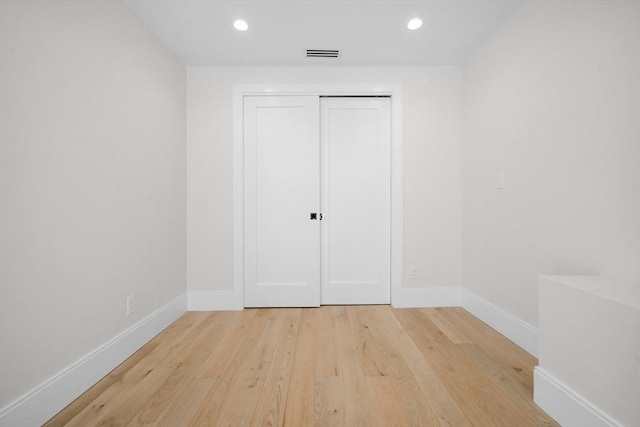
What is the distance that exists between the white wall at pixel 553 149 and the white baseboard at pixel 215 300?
7.50ft

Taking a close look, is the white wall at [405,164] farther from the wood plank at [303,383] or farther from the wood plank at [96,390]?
the wood plank at [303,383]

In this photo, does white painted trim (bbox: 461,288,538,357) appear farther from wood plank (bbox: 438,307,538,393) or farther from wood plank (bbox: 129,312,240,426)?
wood plank (bbox: 129,312,240,426)

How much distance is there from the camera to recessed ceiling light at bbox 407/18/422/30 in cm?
210

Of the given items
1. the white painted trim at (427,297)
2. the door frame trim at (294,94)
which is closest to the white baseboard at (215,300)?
the door frame trim at (294,94)

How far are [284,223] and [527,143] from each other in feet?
6.89

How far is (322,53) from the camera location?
8.18ft

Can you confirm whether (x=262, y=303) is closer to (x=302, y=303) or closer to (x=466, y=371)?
(x=302, y=303)

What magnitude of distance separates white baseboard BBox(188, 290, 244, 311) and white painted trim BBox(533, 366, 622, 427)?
2329mm

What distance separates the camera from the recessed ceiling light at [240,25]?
2.10 metres

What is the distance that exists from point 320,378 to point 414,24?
103 inches

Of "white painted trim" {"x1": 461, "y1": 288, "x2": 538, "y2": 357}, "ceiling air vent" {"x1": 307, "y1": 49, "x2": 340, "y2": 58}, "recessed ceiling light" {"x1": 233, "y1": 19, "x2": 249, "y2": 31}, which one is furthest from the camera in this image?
"ceiling air vent" {"x1": 307, "y1": 49, "x2": 340, "y2": 58}

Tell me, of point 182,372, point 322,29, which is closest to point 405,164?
point 322,29

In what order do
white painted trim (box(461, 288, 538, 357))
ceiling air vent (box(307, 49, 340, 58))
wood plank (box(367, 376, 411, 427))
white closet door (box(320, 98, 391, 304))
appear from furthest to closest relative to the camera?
white closet door (box(320, 98, 391, 304)), ceiling air vent (box(307, 49, 340, 58)), white painted trim (box(461, 288, 538, 357)), wood plank (box(367, 376, 411, 427))

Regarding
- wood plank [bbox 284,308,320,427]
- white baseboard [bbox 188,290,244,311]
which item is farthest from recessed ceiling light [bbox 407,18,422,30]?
white baseboard [bbox 188,290,244,311]
